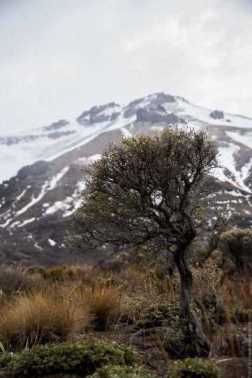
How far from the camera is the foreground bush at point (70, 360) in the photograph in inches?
239

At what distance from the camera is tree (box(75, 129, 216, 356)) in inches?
290

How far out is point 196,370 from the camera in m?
5.27

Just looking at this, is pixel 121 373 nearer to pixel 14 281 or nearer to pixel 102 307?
pixel 102 307

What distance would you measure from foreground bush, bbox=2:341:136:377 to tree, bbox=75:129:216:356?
1.41m

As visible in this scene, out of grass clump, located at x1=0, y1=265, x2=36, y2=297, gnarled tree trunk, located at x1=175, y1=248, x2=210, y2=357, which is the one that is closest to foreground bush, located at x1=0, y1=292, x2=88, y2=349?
gnarled tree trunk, located at x1=175, y1=248, x2=210, y2=357

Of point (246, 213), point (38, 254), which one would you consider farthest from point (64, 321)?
point (246, 213)

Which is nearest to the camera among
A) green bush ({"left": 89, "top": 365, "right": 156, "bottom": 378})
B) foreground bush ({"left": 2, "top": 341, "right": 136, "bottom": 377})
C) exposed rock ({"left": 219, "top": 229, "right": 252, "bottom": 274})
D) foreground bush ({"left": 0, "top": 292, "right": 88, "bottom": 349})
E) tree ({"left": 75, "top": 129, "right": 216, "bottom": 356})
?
green bush ({"left": 89, "top": 365, "right": 156, "bottom": 378})

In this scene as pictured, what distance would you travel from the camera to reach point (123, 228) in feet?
25.0

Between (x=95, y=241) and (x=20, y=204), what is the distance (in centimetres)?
16600

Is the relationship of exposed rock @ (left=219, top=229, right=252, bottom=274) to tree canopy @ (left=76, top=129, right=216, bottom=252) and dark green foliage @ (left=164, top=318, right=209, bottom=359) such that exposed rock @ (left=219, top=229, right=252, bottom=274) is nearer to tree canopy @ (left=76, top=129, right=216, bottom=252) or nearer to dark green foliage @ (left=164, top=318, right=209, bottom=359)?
tree canopy @ (left=76, top=129, right=216, bottom=252)

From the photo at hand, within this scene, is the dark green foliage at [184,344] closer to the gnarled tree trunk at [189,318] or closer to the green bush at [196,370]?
the gnarled tree trunk at [189,318]

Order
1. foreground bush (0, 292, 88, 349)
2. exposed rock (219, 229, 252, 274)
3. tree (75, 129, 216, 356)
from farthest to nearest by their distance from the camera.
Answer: exposed rock (219, 229, 252, 274)
foreground bush (0, 292, 88, 349)
tree (75, 129, 216, 356)

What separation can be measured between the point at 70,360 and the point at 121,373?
1.17 meters

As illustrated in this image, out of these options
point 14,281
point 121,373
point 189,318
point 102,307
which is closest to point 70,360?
point 121,373
